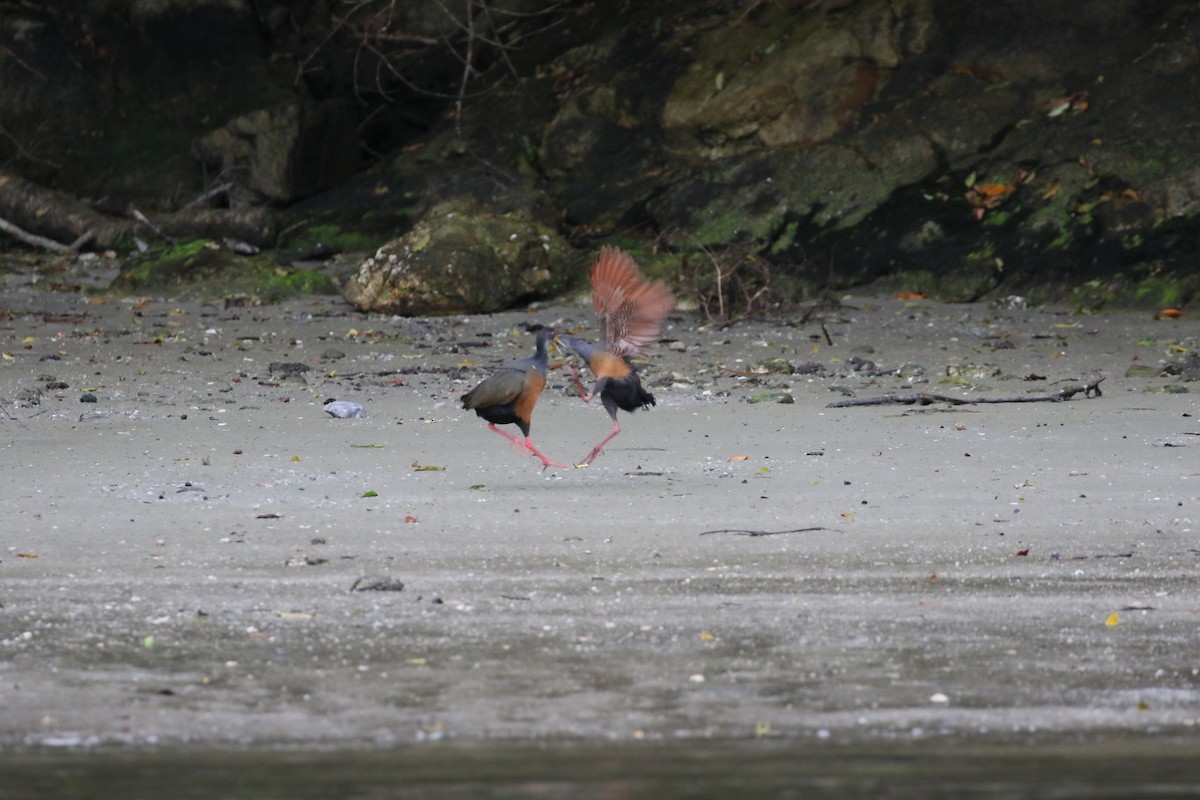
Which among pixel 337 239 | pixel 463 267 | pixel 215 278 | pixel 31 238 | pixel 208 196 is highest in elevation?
pixel 208 196

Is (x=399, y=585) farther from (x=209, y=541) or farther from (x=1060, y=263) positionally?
(x=1060, y=263)

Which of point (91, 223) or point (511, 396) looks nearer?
point (511, 396)

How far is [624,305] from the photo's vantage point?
26.6 feet

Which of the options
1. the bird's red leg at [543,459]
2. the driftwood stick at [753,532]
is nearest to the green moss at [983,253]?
the bird's red leg at [543,459]

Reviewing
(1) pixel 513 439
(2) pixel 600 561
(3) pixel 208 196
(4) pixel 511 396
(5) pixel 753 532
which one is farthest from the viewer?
(3) pixel 208 196

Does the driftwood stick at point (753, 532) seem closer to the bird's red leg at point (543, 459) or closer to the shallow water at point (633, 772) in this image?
the bird's red leg at point (543, 459)

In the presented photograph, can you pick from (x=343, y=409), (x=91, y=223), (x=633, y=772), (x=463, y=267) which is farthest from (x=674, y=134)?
(x=633, y=772)

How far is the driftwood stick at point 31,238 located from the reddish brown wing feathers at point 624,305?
10.8 m

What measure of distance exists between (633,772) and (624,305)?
14.1 ft

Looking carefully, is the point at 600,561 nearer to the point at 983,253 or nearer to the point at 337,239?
the point at 983,253

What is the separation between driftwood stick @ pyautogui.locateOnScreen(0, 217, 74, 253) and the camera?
17.7 metres

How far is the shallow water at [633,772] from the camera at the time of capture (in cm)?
383

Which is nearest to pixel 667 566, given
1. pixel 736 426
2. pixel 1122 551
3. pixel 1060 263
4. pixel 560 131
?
pixel 1122 551

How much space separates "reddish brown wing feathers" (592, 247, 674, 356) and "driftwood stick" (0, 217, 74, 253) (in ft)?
35.5
